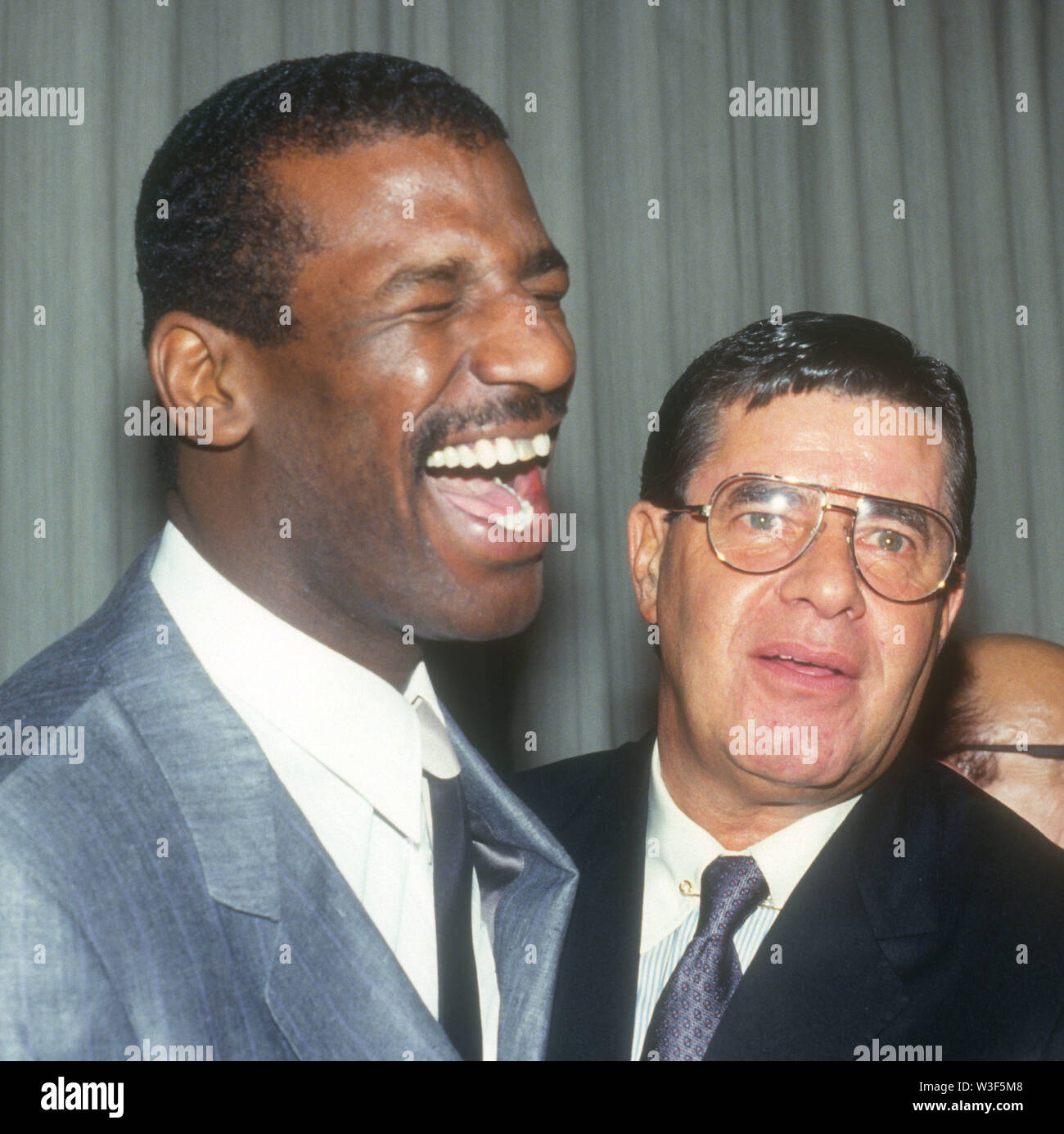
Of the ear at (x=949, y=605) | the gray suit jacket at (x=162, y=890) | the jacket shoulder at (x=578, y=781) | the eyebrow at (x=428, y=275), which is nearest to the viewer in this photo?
the gray suit jacket at (x=162, y=890)

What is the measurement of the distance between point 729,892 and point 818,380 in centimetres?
49

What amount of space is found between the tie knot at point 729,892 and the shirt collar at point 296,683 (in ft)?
1.07

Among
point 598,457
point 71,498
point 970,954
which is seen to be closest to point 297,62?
point 970,954

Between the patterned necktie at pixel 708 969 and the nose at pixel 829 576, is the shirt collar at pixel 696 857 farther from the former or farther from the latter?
the nose at pixel 829 576

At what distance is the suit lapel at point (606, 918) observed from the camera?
1.19 metres

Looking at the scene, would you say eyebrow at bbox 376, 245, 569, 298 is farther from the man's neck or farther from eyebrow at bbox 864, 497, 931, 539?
the man's neck

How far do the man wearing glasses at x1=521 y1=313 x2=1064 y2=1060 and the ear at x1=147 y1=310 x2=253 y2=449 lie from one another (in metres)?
0.52

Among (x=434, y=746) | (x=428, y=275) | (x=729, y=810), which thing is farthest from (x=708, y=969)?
(x=428, y=275)

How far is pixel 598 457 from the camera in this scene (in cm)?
225

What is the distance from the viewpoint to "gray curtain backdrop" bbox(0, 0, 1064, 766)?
1966 millimetres

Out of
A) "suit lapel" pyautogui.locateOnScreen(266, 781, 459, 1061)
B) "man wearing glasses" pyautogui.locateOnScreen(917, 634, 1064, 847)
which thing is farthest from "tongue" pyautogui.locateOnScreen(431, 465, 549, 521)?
"man wearing glasses" pyautogui.locateOnScreen(917, 634, 1064, 847)

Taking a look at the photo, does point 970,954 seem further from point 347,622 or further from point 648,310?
point 648,310

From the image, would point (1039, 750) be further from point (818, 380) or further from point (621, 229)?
point (621, 229)

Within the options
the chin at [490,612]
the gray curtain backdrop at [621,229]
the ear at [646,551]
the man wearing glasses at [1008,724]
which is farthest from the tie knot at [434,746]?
the gray curtain backdrop at [621,229]
